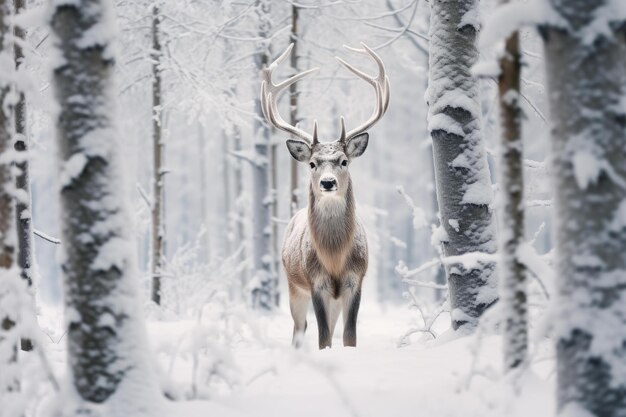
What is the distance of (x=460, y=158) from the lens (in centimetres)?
473

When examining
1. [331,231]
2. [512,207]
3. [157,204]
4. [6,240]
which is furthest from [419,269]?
[157,204]

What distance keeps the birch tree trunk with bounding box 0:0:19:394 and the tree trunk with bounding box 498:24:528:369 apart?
6.84 ft

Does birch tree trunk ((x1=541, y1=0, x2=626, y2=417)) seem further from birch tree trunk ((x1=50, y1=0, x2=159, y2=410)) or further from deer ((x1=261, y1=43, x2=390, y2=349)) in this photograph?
deer ((x1=261, y1=43, x2=390, y2=349))

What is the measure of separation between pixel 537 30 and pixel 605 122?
415mm

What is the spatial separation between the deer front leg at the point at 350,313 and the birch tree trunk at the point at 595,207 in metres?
3.61

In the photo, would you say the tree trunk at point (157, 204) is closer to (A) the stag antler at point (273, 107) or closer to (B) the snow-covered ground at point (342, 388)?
(A) the stag antler at point (273, 107)

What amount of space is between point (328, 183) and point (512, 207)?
3330mm

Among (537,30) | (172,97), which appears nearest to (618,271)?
(537,30)

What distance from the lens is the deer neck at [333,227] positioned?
19.8 ft

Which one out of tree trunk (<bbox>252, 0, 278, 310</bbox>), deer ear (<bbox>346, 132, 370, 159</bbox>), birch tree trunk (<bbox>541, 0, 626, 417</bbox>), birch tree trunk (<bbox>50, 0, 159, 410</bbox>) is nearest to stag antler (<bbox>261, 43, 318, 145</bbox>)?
deer ear (<bbox>346, 132, 370, 159</bbox>)

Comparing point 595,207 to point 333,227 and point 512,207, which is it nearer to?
point 512,207

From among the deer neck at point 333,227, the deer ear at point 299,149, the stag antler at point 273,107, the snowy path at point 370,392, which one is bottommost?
the snowy path at point 370,392

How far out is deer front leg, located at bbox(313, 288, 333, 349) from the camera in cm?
592

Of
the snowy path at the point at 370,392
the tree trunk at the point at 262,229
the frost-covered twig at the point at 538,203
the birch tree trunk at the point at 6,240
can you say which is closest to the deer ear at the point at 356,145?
the frost-covered twig at the point at 538,203
